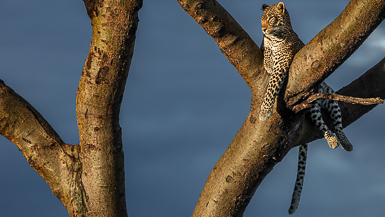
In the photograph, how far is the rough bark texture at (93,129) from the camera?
13.5ft

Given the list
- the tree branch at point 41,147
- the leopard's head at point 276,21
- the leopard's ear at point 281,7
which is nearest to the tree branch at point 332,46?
the leopard's head at point 276,21

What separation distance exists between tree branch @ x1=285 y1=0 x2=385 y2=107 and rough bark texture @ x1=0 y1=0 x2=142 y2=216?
142cm

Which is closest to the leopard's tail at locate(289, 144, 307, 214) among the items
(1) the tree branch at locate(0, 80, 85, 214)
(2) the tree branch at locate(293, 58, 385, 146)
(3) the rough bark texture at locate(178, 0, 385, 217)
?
(2) the tree branch at locate(293, 58, 385, 146)

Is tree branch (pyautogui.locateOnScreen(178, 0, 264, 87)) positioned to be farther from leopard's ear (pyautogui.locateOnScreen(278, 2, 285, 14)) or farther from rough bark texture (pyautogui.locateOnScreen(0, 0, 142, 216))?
leopard's ear (pyautogui.locateOnScreen(278, 2, 285, 14))

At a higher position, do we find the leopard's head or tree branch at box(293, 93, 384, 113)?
the leopard's head

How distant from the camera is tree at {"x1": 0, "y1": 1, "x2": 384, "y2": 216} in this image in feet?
13.2

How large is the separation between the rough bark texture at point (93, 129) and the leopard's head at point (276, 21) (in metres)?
1.44

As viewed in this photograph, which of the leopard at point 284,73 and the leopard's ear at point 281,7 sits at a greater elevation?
the leopard's ear at point 281,7

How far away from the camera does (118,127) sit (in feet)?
14.6

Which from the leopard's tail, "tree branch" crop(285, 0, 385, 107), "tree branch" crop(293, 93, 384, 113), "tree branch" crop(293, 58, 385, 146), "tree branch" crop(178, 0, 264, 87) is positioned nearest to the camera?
"tree branch" crop(285, 0, 385, 107)

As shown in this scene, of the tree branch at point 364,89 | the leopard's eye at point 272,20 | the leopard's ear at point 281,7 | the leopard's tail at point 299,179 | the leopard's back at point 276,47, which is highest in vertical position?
the leopard's ear at point 281,7

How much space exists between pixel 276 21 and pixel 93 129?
2.10 meters

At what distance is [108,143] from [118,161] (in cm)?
21

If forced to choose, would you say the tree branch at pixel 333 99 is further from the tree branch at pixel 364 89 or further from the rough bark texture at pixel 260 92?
the tree branch at pixel 364 89
